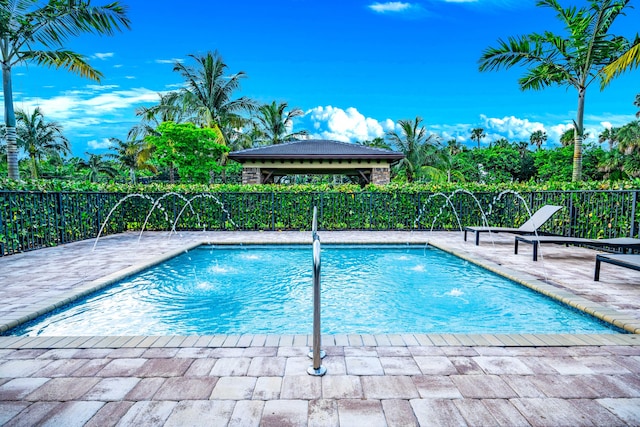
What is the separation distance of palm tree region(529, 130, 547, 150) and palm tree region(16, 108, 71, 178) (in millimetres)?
74450

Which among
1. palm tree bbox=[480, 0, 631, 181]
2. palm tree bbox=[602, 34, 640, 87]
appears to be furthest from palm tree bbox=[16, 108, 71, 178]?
palm tree bbox=[602, 34, 640, 87]

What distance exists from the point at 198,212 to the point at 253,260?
220 inches

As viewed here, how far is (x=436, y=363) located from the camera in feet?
9.19

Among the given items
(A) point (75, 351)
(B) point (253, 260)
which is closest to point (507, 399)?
(A) point (75, 351)

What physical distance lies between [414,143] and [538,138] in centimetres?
5345

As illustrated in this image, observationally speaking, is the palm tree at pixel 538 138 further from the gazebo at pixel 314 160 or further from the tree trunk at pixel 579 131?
the gazebo at pixel 314 160

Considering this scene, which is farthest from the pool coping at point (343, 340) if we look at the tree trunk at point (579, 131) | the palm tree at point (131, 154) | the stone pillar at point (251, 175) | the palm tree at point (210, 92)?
the palm tree at point (131, 154)

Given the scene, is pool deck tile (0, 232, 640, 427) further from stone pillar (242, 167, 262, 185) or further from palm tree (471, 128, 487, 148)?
palm tree (471, 128, 487, 148)

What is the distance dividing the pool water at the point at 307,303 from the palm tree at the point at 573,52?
33.8 feet

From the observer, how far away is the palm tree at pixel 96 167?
3891 centimetres

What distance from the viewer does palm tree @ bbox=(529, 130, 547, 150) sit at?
6956 cm

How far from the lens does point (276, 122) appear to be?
104ft

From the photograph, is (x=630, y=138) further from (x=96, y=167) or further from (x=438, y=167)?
(x=96, y=167)

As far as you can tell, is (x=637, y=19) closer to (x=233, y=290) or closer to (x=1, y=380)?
(x=233, y=290)
